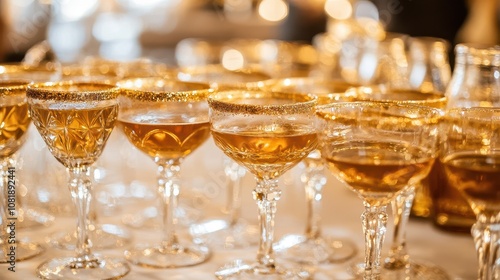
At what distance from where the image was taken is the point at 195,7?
275 inches

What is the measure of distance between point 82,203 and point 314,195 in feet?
1.45

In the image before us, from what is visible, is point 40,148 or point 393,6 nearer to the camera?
point 40,148

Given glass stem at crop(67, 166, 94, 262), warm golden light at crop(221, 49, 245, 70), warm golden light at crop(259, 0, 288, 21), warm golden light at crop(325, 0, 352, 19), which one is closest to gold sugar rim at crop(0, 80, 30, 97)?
glass stem at crop(67, 166, 94, 262)

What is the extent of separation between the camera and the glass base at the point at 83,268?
3.91 ft

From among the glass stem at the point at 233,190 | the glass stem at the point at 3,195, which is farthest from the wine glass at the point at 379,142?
the glass stem at the point at 3,195

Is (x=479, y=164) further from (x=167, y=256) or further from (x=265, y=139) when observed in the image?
(x=167, y=256)

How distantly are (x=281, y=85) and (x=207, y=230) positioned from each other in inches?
12.6

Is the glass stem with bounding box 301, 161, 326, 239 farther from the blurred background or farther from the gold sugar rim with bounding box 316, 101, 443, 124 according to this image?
the blurred background

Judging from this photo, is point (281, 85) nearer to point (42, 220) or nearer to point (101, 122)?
point (101, 122)

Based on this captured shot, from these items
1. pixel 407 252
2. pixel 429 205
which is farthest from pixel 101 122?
pixel 429 205

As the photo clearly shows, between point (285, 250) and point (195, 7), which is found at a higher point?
point (195, 7)

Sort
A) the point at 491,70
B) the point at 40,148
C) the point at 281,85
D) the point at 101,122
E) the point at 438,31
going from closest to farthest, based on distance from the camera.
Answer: the point at 101,122 → the point at 491,70 → the point at 281,85 → the point at 40,148 → the point at 438,31

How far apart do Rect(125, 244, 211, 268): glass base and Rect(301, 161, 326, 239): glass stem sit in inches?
8.7

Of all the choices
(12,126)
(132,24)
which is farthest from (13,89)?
(132,24)
